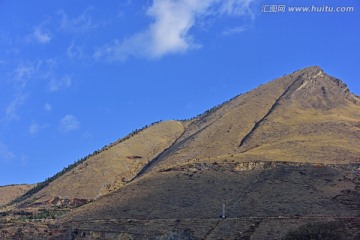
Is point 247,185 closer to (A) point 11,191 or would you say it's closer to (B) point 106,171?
(B) point 106,171

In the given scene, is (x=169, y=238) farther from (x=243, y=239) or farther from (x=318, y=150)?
(x=318, y=150)

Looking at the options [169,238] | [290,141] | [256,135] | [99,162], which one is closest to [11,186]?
[99,162]

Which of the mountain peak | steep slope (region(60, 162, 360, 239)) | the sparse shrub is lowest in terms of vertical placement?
the sparse shrub

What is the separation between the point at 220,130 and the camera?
11575 centimetres

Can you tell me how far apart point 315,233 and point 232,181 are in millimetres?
26098

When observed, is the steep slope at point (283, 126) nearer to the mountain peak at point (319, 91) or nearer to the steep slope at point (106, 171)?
the mountain peak at point (319, 91)

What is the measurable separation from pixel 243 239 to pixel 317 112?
222ft

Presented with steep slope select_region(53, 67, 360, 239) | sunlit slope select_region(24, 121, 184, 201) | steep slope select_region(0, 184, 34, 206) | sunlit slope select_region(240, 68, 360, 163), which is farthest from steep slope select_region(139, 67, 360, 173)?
steep slope select_region(0, 184, 34, 206)

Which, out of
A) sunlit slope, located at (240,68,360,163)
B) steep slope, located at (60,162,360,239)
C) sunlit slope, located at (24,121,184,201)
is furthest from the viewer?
sunlit slope, located at (24,121,184,201)

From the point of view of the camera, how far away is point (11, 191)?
13575 centimetres

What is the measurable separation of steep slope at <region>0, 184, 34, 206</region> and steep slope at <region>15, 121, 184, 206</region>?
2022cm

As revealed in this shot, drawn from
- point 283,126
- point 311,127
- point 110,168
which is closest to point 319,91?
point 283,126

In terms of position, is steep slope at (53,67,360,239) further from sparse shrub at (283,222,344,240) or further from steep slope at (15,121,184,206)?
steep slope at (15,121,184,206)

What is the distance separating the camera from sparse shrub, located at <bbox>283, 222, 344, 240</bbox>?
51500 millimetres
